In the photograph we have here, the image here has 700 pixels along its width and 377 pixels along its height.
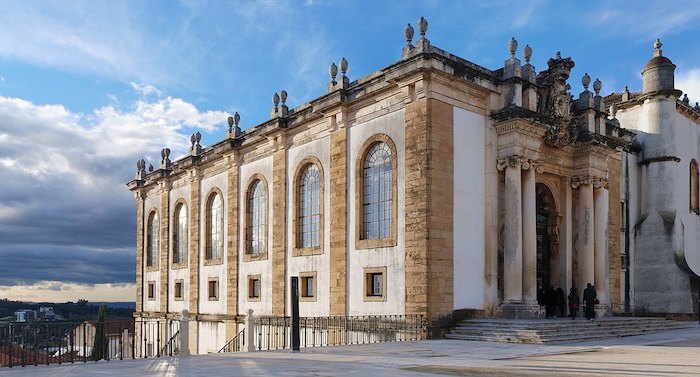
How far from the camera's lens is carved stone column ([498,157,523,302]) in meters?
22.7

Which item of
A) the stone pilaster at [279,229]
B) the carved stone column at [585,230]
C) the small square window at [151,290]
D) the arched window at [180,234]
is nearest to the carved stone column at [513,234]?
the carved stone column at [585,230]

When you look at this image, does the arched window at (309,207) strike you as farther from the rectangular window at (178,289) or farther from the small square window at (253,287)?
the rectangular window at (178,289)

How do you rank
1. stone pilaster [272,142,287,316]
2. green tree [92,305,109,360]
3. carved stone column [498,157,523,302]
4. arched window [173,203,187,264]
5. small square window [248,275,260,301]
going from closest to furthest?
green tree [92,305,109,360]
carved stone column [498,157,523,302]
stone pilaster [272,142,287,316]
small square window [248,275,260,301]
arched window [173,203,187,264]

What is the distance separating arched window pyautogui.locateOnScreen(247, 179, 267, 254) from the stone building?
0.10 m

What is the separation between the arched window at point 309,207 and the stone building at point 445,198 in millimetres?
84

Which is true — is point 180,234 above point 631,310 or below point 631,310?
above

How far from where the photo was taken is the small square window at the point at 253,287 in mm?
30439

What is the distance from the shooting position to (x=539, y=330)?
19.3 meters

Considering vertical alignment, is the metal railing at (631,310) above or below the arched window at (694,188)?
below

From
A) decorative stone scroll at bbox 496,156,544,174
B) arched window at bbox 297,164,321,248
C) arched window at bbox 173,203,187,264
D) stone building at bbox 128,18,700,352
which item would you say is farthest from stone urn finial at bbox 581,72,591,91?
arched window at bbox 173,203,187,264

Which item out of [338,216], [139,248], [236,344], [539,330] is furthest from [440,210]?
[139,248]

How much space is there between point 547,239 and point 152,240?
88.6 ft

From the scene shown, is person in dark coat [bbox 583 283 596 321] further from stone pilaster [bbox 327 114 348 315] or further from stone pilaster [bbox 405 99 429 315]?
stone pilaster [bbox 327 114 348 315]

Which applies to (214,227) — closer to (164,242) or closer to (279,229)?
(164,242)
